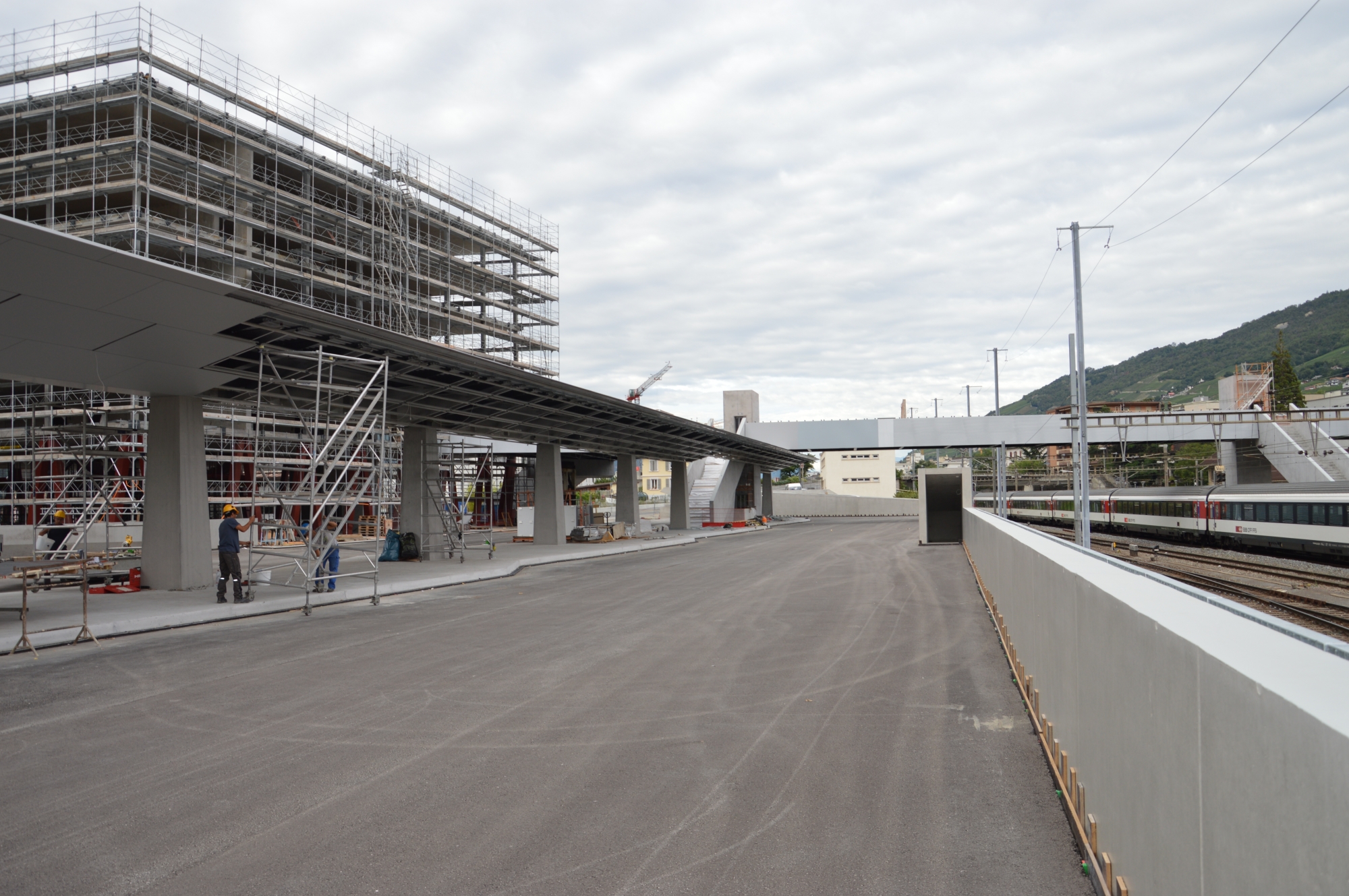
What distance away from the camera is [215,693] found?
9.02 meters

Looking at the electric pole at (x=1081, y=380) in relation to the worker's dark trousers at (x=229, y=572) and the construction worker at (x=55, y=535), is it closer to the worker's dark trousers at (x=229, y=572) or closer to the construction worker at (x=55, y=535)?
the worker's dark trousers at (x=229, y=572)

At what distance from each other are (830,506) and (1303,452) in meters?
45.7

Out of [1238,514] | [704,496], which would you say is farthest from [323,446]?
[704,496]

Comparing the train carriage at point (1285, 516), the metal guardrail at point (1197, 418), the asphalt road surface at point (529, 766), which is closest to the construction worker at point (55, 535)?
the asphalt road surface at point (529, 766)

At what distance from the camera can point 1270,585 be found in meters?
18.9

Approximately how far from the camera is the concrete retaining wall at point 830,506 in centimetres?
8925

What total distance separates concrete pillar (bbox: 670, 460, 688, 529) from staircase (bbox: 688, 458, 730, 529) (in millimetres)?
5796

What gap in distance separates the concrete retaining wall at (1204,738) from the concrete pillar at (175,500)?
707 inches

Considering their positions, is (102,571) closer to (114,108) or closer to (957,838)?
(957,838)

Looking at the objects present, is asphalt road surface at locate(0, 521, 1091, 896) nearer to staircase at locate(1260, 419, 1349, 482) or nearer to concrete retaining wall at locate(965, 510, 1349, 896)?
concrete retaining wall at locate(965, 510, 1349, 896)

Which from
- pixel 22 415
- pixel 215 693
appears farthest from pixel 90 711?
pixel 22 415

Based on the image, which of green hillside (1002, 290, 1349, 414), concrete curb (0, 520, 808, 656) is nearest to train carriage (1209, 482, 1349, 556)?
concrete curb (0, 520, 808, 656)

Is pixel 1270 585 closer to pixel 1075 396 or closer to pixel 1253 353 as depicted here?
pixel 1075 396

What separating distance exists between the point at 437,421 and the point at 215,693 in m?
19.4
